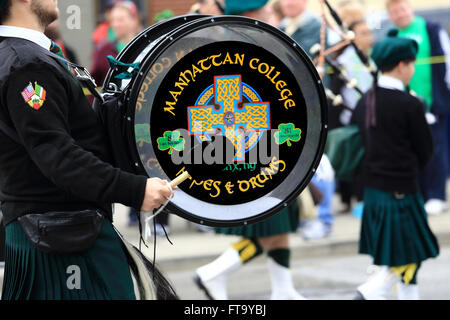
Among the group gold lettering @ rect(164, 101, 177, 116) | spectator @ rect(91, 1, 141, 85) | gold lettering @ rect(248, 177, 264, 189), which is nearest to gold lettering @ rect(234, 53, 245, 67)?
gold lettering @ rect(164, 101, 177, 116)

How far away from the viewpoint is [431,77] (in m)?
9.34

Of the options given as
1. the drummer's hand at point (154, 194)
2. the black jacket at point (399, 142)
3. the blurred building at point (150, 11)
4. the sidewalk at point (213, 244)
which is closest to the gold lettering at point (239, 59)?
the drummer's hand at point (154, 194)

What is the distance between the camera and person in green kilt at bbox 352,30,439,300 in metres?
5.13

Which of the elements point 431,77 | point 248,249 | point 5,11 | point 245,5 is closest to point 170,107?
point 5,11

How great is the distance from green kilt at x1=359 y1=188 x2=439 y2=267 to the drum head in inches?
80.6

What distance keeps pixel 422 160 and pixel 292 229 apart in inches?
35.9

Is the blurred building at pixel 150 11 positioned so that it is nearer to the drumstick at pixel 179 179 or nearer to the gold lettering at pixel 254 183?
the gold lettering at pixel 254 183

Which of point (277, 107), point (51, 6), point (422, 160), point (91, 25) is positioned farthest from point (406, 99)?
point (91, 25)

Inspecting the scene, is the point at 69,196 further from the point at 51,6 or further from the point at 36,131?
the point at 51,6

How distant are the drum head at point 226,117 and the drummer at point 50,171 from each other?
19 centimetres

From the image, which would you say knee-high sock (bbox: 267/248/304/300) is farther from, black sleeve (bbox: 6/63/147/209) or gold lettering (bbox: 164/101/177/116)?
black sleeve (bbox: 6/63/147/209)

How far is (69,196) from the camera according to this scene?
298cm

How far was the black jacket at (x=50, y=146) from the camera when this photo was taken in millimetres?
2805

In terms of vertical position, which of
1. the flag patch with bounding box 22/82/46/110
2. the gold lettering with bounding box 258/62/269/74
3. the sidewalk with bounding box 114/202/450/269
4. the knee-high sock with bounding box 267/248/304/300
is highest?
the gold lettering with bounding box 258/62/269/74
